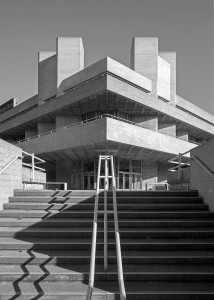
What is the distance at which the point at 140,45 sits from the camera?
25.3 metres

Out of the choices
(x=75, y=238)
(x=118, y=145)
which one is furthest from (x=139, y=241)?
(x=118, y=145)

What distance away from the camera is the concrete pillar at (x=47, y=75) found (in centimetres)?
2639

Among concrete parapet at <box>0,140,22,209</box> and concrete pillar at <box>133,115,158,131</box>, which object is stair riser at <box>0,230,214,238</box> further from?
concrete pillar at <box>133,115,158,131</box>

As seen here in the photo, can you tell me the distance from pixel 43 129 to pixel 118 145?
11418 millimetres

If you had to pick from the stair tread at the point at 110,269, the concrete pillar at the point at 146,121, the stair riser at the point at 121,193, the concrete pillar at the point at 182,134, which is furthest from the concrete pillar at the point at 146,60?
the stair tread at the point at 110,269

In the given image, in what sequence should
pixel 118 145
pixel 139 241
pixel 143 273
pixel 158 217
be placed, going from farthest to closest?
pixel 118 145, pixel 158 217, pixel 139 241, pixel 143 273

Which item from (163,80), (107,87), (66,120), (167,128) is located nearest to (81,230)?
(107,87)

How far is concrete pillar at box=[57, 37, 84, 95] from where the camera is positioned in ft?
82.1

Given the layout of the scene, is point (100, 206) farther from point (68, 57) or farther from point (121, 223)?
point (68, 57)

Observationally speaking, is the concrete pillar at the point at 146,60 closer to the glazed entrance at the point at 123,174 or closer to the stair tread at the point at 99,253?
the glazed entrance at the point at 123,174

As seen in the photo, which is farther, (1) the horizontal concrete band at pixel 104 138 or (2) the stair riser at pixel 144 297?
(1) the horizontal concrete band at pixel 104 138

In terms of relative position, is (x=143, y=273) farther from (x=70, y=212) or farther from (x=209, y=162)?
(x=209, y=162)

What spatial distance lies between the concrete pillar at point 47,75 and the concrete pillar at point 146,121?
8.97 metres

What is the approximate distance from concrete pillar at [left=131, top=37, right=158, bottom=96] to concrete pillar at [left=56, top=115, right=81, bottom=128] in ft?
24.9
